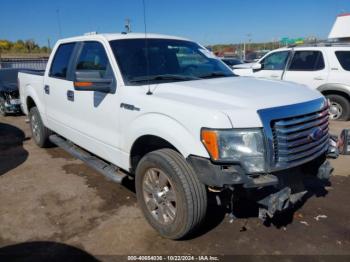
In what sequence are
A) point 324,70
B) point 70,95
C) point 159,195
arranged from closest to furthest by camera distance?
point 159,195 < point 70,95 < point 324,70

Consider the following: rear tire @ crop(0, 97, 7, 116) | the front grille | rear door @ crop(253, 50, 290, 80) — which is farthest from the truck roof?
rear tire @ crop(0, 97, 7, 116)

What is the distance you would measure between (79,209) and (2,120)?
23.0 feet

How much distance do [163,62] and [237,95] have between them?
4.28 feet

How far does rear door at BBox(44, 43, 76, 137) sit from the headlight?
2.72 meters

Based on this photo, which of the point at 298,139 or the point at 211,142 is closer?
the point at 211,142

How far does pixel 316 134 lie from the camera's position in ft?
10.5

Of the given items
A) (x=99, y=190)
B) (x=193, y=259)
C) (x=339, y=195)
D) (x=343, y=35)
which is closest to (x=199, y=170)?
(x=193, y=259)

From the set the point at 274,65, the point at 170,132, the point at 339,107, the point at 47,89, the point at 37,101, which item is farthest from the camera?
the point at 274,65

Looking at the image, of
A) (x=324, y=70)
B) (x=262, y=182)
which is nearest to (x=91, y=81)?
(x=262, y=182)

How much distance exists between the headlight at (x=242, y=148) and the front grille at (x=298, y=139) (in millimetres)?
149

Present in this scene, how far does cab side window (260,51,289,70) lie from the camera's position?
9.47m

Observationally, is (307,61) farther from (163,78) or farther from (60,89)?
(60,89)

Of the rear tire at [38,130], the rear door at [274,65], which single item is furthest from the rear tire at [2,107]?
the rear door at [274,65]

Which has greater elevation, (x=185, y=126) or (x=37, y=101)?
(x=185, y=126)
